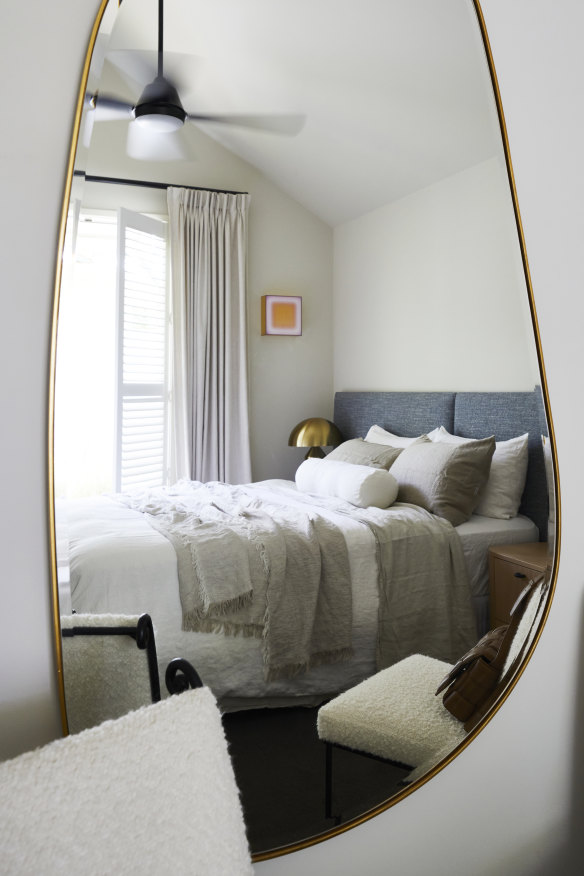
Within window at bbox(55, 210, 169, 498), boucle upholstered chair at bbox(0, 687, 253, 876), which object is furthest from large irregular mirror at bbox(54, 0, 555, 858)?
boucle upholstered chair at bbox(0, 687, 253, 876)

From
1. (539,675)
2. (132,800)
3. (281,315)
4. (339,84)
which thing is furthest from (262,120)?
(539,675)

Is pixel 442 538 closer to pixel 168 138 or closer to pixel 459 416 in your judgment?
pixel 459 416

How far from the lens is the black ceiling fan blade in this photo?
0.97 m

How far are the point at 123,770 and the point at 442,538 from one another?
0.62 m

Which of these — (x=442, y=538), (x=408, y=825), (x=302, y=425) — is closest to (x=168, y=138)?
(x=302, y=425)

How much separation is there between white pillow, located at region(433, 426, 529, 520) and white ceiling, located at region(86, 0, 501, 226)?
0.47 metres

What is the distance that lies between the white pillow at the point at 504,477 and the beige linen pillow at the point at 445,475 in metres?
0.01

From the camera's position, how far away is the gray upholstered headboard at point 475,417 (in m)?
1.19

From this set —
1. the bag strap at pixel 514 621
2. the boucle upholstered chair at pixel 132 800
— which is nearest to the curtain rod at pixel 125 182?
the boucle upholstered chair at pixel 132 800

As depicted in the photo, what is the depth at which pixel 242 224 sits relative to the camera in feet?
3.36

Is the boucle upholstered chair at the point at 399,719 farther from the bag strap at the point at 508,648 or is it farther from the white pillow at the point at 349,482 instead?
the white pillow at the point at 349,482

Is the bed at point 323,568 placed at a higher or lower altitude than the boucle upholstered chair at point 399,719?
Result: higher

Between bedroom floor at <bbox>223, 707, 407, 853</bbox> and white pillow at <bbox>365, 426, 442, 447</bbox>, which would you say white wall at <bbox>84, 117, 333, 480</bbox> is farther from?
bedroom floor at <bbox>223, 707, 407, 853</bbox>

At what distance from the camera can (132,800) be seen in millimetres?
804
